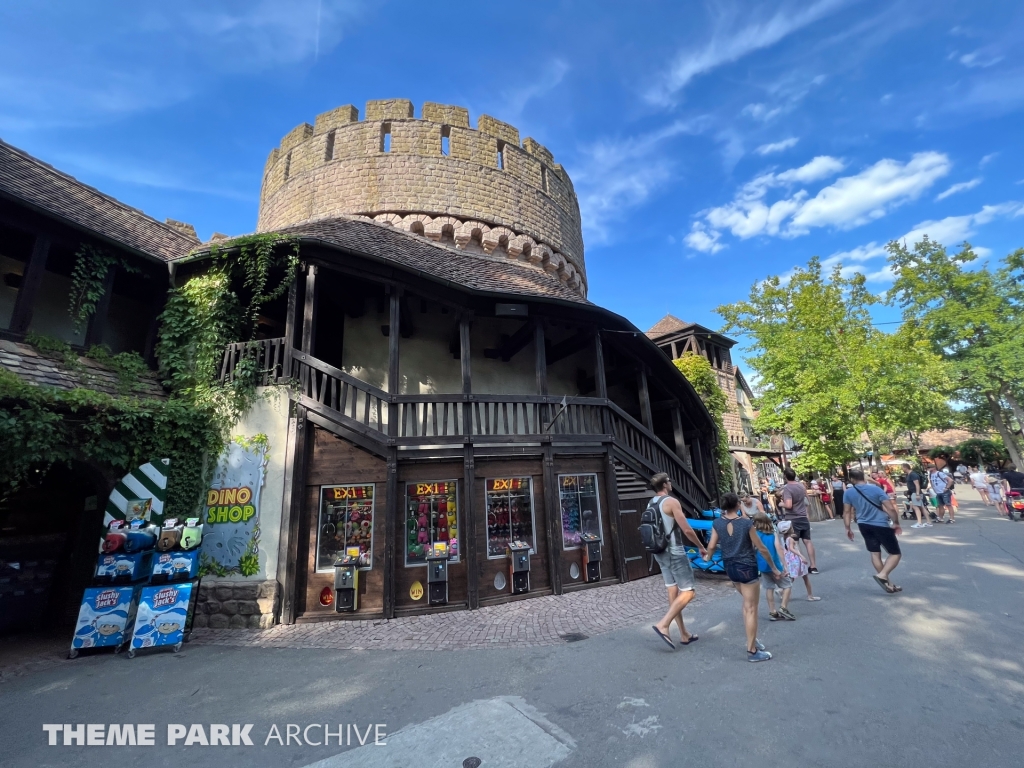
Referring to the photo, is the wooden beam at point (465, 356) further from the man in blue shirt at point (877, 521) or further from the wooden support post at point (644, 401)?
the man in blue shirt at point (877, 521)

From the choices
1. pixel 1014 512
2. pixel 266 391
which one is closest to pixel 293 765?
pixel 266 391

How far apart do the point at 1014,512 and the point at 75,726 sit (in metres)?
20.2

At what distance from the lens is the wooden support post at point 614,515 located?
882cm

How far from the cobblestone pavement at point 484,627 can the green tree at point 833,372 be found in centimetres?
1143

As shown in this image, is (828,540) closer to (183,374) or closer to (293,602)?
(293,602)

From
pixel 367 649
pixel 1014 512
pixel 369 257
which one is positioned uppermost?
pixel 369 257

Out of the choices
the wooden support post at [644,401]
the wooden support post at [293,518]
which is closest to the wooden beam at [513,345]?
the wooden support post at [644,401]

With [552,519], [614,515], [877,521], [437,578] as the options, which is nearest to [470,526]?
[437,578]

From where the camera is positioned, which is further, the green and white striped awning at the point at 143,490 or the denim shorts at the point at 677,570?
the green and white striped awning at the point at 143,490

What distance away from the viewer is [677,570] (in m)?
4.88

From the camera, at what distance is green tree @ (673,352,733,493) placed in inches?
692

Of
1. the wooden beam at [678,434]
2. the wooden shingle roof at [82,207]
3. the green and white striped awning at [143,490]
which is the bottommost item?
the green and white striped awning at [143,490]

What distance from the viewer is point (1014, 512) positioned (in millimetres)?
12664

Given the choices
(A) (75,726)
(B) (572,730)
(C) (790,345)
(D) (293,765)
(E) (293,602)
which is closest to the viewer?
(D) (293,765)
